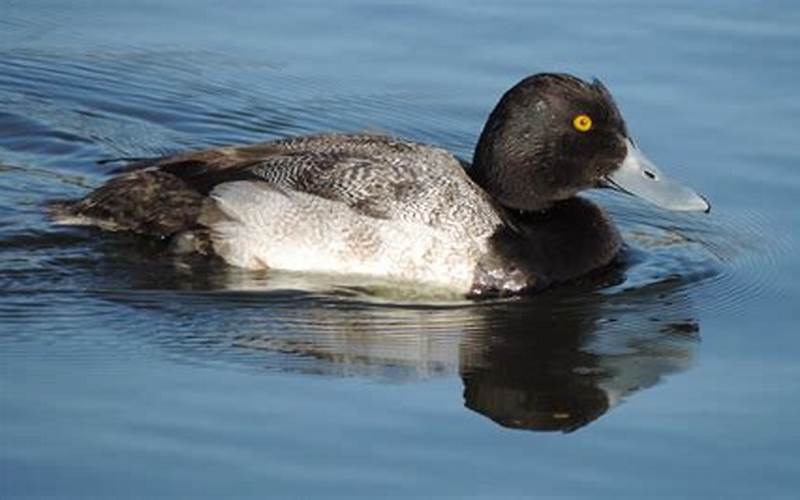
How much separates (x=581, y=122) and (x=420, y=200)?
912mm

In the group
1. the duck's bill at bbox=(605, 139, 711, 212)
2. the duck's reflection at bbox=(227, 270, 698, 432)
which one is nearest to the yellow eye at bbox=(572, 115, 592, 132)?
the duck's bill at bbox=(605, 139, 711, 212)

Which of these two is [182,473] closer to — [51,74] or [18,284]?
[18,284]

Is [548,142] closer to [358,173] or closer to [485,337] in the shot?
[358,173]

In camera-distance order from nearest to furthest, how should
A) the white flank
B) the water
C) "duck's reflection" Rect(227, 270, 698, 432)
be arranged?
the water
"duck's reflection" Rect(227, 270, 698, 432)
the white flank

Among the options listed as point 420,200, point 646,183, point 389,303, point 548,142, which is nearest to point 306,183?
point 420,200

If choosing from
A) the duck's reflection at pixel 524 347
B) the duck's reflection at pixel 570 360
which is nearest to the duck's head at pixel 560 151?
the duck's reflection at pixel 524 347

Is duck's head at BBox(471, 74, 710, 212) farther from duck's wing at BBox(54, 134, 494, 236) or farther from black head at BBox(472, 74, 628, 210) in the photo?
duck's wing at BBox(54, 134, 494, 236)

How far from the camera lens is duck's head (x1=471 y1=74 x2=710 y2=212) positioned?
10336 mm

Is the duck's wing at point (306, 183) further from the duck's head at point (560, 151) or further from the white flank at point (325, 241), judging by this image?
the duck's head at point (560, 151)

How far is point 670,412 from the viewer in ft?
27.6

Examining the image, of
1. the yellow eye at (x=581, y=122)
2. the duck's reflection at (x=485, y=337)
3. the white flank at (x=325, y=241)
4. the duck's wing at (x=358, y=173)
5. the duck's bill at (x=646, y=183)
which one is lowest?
the duck's reflection at (x=485, y=337)

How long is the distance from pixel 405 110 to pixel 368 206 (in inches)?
→ 85.2

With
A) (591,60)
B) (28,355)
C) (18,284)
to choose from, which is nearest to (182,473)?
(28,355)

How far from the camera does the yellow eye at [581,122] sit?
10.4 meters
